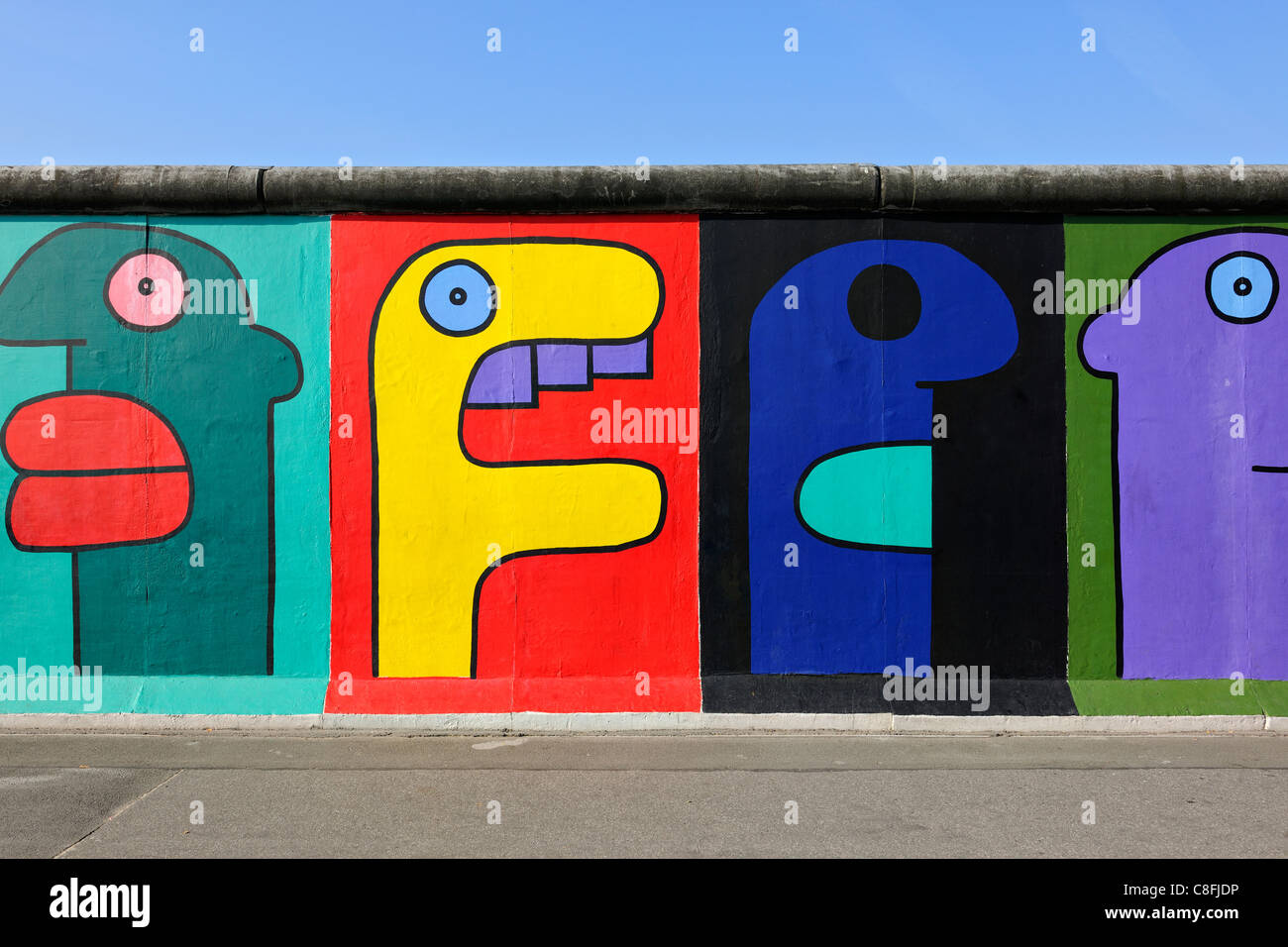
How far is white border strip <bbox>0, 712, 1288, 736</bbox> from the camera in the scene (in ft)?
23.9

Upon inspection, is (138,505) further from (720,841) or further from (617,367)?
(720,841)

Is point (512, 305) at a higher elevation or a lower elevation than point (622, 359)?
higher

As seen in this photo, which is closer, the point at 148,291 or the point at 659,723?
the point at 659,723

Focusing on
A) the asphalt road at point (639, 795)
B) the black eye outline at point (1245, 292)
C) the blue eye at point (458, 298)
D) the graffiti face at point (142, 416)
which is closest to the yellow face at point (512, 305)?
the blue eye at point (458, 298)

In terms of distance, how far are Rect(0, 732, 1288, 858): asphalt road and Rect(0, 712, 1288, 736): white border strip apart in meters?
0.15

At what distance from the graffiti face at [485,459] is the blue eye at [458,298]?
0.01 metres

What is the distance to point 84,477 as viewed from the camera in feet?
25.0

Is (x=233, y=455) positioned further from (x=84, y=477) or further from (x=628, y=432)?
(x=628, y=432)

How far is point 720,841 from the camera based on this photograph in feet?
16.4

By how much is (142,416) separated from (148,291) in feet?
3.07

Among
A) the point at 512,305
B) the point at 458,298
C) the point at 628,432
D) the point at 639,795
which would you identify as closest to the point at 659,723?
the point at 639,795

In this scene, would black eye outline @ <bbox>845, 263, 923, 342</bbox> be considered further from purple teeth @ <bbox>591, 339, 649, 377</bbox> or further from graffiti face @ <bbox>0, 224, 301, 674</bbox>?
graffiti face @ <bbox>0, 224, 301, 674</bbox>

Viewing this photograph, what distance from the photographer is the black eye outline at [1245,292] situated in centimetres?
755
